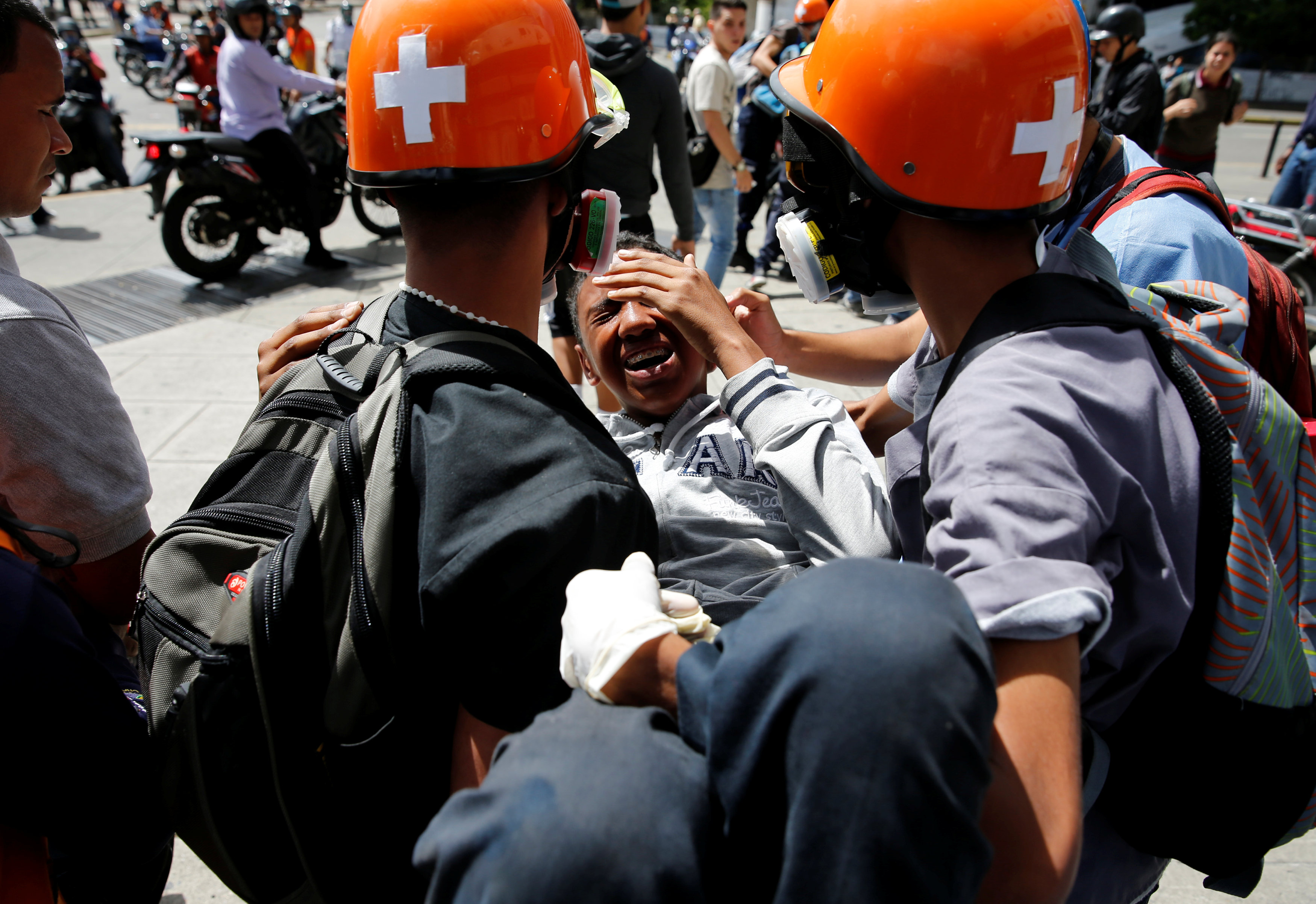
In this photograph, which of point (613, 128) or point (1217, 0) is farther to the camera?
point (1217, 0)

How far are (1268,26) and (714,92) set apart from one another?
24.8 m

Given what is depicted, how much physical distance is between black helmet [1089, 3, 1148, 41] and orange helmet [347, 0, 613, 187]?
20.2 feet

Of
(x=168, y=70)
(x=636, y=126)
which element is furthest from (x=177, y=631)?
(x=168, y=70)

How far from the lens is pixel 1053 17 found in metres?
1.09

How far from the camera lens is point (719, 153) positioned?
241 inches

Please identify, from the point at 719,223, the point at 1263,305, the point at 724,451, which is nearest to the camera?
the point at 1263,305

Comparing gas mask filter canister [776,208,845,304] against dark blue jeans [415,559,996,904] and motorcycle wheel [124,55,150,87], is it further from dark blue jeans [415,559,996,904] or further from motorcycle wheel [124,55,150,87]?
motorcycle wheel [124,55,150,87]

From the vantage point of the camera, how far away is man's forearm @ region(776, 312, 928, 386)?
2.13 meters

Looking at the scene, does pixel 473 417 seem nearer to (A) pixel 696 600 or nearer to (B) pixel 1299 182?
(A) pixel 696 600

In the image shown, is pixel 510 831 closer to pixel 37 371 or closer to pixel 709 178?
pixel 37 371

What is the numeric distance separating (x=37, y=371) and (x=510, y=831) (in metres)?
1.56

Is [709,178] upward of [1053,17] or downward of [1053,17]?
downward

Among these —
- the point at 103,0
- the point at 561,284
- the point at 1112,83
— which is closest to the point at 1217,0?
the point at 1112,83

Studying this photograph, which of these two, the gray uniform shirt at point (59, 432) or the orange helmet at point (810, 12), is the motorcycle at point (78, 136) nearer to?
the orange helmet at point (810, 12)
